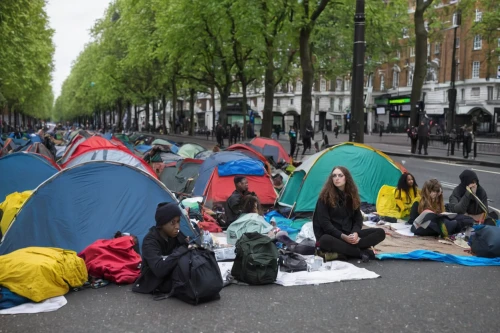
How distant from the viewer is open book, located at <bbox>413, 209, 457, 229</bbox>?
9023 mm

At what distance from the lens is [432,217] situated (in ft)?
29.9

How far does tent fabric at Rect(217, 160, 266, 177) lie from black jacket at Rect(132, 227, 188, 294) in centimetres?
587

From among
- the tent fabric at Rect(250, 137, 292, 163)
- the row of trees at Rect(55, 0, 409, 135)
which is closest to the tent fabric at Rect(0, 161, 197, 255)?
the tent fabric at Rect(250, 137, 292, 163)

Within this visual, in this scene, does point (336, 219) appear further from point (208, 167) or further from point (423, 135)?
point (423, 135)

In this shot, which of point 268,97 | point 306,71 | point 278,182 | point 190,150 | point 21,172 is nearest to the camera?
point 21,172

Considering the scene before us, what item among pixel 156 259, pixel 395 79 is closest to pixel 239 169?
pixel 156 259

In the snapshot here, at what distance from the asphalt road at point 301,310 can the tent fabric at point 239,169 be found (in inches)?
231

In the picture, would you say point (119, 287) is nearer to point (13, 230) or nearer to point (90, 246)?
point (90, 246)

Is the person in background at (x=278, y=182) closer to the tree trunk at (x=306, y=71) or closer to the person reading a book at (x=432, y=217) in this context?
the person reading a book at (x=432, y=217)

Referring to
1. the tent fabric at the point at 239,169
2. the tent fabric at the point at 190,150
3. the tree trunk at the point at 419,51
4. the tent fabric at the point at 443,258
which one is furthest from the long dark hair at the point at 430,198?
the tree trunk at the point at 419,51

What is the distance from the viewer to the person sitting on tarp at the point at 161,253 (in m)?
5.80

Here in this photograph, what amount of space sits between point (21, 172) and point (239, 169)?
4.76 metres

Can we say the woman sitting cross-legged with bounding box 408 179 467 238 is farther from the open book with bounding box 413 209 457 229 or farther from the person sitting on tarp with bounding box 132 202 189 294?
the person sitting on tarp with bounding box 132 202 189 294

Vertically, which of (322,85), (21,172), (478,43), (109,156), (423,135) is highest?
(478,43)
